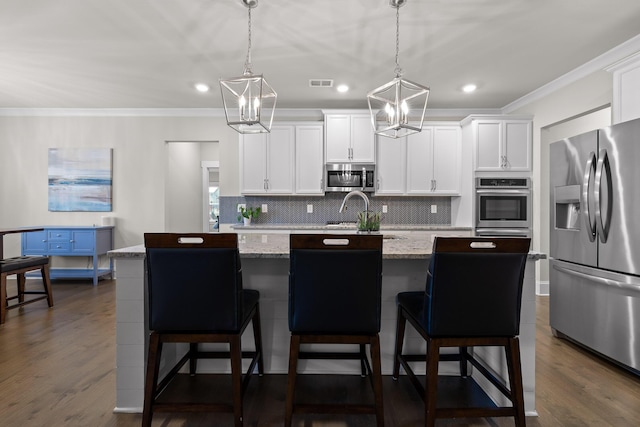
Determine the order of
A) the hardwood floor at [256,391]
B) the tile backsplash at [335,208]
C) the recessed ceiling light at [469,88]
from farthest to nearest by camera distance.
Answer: the tile backsplash at [335,208] < the recessed ceiling light at [469,88] < the hardwood floor at [256,391]

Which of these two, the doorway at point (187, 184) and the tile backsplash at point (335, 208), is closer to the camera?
the tile backsplash at point (335, 208)

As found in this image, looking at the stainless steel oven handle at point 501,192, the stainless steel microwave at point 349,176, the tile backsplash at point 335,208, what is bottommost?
the tile backsplash at point 335,208

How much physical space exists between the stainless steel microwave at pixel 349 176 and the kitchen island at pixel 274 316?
2.69 m

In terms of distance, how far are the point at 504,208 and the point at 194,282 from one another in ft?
13.2

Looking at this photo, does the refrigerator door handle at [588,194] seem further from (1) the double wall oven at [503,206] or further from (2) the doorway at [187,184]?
(2) the doorway at [187,184]

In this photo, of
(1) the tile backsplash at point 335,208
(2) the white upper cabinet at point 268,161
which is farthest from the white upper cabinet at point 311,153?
(1) the tile backsplash at point 335,208

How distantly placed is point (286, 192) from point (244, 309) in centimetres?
322

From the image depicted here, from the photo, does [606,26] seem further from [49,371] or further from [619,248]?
[49,371]

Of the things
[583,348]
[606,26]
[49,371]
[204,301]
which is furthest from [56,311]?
[606,26]

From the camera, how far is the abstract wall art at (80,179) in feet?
17.2

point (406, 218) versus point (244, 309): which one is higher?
point (406, 218)

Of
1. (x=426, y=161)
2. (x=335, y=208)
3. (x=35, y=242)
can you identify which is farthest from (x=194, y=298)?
(x=35, y=242)

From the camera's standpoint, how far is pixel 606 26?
2791 millimetres

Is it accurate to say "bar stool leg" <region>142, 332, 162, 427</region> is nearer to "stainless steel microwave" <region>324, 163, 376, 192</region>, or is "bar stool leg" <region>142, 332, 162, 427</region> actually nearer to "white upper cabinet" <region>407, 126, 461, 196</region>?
"stainless steel microwave" <region>324, 163, 376, 192</region>
